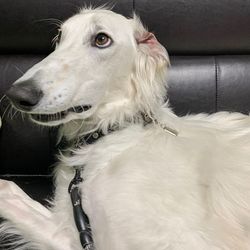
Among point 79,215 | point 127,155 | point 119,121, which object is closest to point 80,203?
point 79,215

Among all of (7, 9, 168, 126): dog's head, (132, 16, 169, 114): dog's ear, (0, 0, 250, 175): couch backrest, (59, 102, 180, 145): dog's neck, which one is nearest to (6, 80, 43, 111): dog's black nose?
(7, 9, 168, 126): dog's head

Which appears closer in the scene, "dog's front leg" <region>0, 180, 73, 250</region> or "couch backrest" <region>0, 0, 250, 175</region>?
"dog's front leg" <region>0, 180, 73, 250</region>

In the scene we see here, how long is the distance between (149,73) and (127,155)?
32cm

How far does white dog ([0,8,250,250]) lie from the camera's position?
1.39 meters

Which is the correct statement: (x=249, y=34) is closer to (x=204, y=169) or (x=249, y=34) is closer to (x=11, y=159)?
(x=204, y=169)

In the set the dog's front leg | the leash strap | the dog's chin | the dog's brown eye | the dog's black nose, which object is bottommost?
the dog's front leg

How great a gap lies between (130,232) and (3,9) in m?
1.19

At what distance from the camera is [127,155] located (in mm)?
1545

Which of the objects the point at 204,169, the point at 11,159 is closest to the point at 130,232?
the point at 204,169

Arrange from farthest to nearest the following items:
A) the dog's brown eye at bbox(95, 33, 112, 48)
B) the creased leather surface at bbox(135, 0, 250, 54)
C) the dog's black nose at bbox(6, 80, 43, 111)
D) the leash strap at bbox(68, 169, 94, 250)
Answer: the creased leather surface at bbox(135, 0, 250, 54) < the dog's brown eye at bbox(95, 33, 112, 48) < the leash strap at bbox(68, 169, 94, 250) < the dog's black nose at bbox(6, 80, 43, 111)

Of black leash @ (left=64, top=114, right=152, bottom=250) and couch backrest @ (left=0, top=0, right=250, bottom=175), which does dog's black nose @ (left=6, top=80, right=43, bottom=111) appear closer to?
black leash @ (left=64, top=114, right=152, bottom=250)

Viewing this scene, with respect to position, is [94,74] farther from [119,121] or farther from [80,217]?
[80,217]

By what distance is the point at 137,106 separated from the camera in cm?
166

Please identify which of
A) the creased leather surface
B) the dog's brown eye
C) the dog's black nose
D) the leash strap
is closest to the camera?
the dog's black nose
